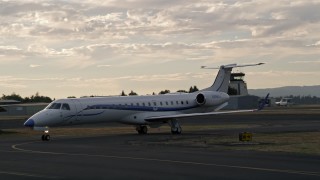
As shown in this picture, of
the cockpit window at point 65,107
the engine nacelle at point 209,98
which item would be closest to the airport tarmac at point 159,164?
the cockpit window at point 65,107

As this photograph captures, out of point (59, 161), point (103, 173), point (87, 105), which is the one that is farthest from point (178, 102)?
point (103, 173)

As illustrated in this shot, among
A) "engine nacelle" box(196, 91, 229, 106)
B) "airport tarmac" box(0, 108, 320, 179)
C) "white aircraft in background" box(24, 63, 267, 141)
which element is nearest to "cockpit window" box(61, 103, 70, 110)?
"white aircraft in background" box(24, 63, 267, 141)

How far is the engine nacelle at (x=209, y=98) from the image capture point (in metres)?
44.0

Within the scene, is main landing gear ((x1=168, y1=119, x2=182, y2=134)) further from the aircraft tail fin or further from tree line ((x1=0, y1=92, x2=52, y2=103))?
tree line ((x1=0, y1=92, x2=52, y2=103))

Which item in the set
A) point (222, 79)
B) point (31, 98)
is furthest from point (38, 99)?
point (222, 79)

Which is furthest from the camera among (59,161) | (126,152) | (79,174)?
(126,152)

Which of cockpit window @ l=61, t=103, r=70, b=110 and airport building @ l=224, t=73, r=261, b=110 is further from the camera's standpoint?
airport building @ l=224, t=73, r=261, b=110

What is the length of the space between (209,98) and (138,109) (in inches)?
245

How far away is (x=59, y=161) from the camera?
2039 cm

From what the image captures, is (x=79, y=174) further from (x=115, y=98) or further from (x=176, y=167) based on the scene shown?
(x=115, y=98)

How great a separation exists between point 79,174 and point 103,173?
27.5 inches

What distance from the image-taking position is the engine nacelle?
44.0 meters

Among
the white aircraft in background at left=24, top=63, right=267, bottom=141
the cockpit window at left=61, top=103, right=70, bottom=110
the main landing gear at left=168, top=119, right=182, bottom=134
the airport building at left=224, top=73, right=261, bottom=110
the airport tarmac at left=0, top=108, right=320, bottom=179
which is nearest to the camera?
the airport tarmac at left=0, top=108, right=320, bottom=179

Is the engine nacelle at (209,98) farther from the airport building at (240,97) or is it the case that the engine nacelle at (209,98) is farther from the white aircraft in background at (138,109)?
the airport building at (240,97)
